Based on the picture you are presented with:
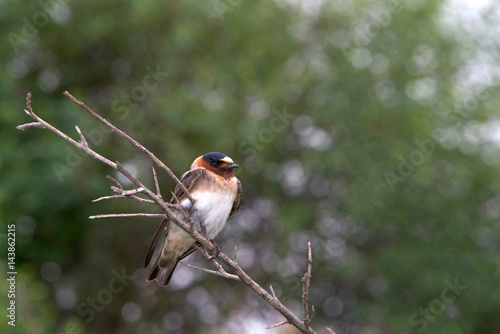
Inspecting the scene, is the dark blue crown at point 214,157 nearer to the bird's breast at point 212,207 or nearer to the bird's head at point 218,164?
the bird's head at point 218,164

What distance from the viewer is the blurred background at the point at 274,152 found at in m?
13.4

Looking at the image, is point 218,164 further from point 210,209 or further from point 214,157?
point 210,209

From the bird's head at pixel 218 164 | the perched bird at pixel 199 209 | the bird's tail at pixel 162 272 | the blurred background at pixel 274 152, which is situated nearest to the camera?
the perched bird at pixel 199 209

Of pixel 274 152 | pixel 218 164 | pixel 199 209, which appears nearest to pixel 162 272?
pixel 199 209

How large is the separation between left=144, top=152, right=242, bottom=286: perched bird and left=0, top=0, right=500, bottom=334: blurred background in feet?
24.2

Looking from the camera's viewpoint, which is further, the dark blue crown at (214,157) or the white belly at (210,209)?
the dark blue crown at (214,157)

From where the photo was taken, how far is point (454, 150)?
14.4 metres

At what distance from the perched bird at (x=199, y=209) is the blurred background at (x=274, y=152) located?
7362mm

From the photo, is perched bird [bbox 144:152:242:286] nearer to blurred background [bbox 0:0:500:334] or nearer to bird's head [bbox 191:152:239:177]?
bird's head [bbox 191:152:239:177]

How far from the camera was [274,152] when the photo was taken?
1408 centimetres

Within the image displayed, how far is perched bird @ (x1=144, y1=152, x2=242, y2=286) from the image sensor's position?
17.4ft

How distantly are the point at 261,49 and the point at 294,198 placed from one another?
3.32 m

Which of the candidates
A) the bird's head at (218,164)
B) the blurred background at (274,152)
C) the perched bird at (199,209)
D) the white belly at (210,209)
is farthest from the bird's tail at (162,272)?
the blurred background at (274,152)

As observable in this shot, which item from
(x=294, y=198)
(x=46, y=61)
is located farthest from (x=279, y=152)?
(x=46, y=61)
